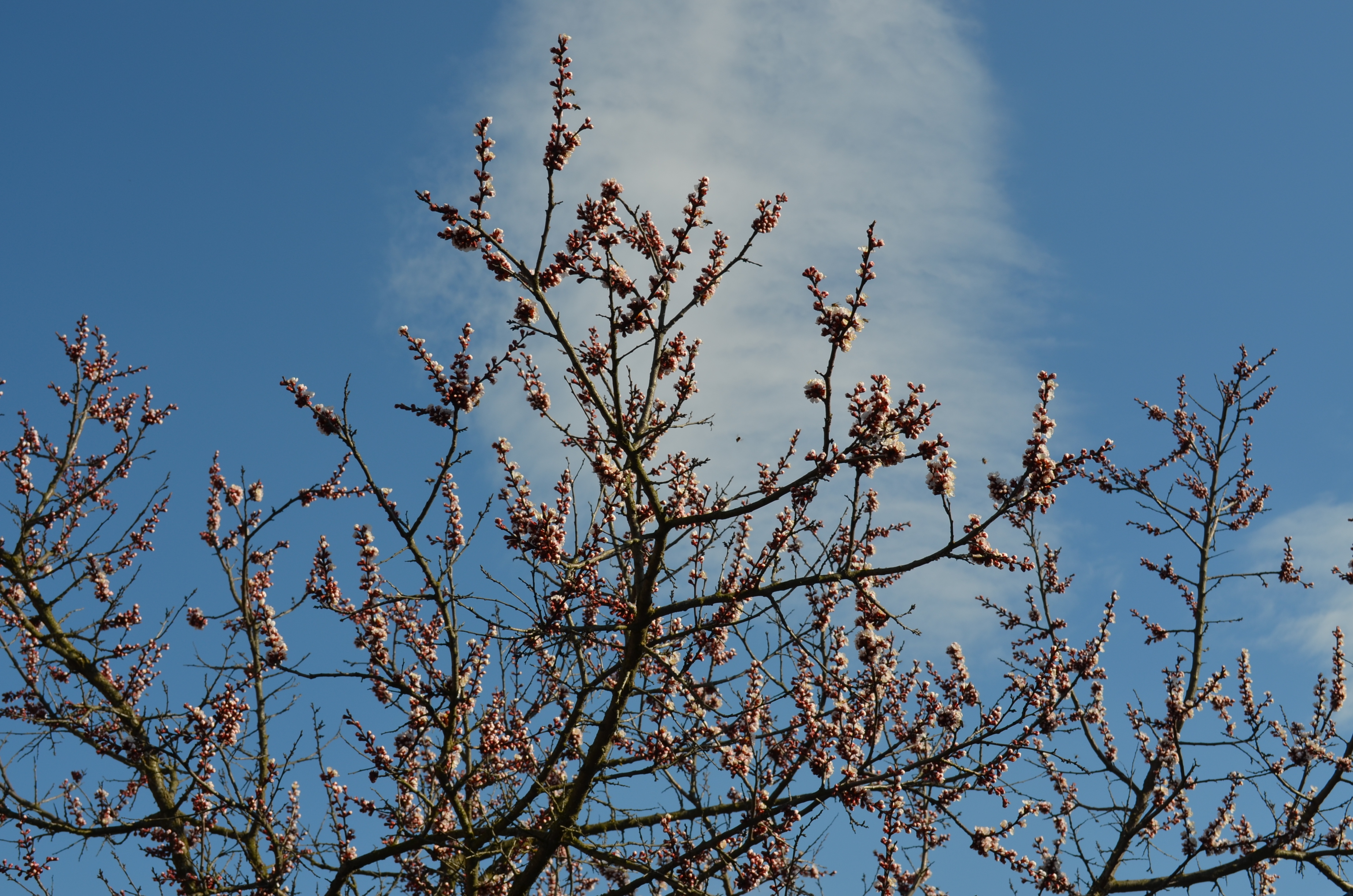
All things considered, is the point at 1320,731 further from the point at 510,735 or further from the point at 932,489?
the point at 510,735

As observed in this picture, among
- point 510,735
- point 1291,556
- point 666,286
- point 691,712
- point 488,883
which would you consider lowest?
point 488,883

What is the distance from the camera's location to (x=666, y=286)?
6.02 m

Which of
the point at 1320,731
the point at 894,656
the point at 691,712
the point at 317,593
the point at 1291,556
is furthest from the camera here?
the point at 1291,556

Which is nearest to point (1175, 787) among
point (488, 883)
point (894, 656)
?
point (894, 656)

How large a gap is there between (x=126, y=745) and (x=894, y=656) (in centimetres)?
703

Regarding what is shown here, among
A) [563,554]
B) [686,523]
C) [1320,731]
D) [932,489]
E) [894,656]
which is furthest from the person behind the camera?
[1320,731]

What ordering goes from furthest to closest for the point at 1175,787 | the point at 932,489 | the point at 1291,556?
the point at 1291,556 < the point at 1175,787 < the point at 932,489

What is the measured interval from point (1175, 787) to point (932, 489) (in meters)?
6.50

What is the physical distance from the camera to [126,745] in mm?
Answer: 8227

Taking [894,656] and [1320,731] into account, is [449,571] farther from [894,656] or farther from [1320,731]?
[1320,731]

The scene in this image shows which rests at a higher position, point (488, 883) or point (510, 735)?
point (510, 735)

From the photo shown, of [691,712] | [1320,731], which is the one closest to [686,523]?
[691,712]

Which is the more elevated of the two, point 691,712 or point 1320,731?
point 1320,731

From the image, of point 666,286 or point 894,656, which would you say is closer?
point 666,286
